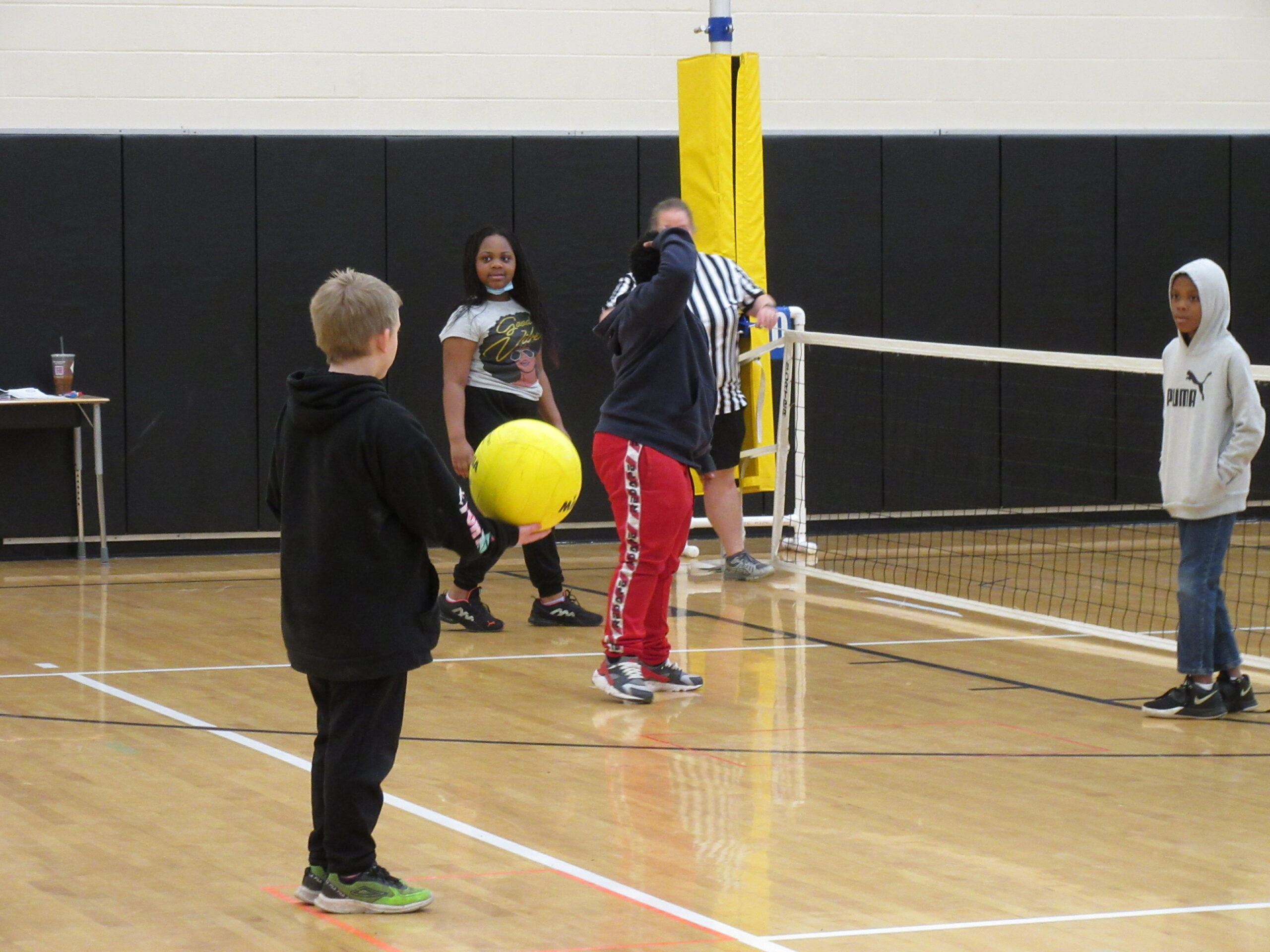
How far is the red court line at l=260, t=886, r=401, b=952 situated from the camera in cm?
386

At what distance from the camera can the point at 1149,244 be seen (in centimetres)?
1245

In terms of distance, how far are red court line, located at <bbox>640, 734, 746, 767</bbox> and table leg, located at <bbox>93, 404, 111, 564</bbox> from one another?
5665mm

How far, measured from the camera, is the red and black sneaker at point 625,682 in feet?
21.1

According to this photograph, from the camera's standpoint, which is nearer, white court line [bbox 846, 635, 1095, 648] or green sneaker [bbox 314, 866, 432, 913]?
green sneaker [bbox 314, 866, 432, 913]

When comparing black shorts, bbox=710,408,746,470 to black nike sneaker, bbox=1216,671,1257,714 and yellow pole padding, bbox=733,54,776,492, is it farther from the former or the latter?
black nike sneaker, bbox=1216,671,1257,714

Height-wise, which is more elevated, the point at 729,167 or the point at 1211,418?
the point at 729,167

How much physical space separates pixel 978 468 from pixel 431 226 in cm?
408

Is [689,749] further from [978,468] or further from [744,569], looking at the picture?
[978,468]

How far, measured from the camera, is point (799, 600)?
898 centimetres

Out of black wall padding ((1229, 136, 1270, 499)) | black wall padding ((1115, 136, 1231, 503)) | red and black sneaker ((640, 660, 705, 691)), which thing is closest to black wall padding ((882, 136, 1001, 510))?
black wall padding ((1115, 136, 1231, 503))

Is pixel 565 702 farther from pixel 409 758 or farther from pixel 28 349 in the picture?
pixel 28 349

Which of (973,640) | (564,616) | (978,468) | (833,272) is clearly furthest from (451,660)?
(978,468)

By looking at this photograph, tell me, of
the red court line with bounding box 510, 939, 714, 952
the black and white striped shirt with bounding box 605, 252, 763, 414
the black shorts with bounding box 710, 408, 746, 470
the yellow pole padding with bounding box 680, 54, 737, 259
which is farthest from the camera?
the yellow pole padding with bounding box 680, 54, 737, 259

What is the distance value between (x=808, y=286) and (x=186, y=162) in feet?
13.5
